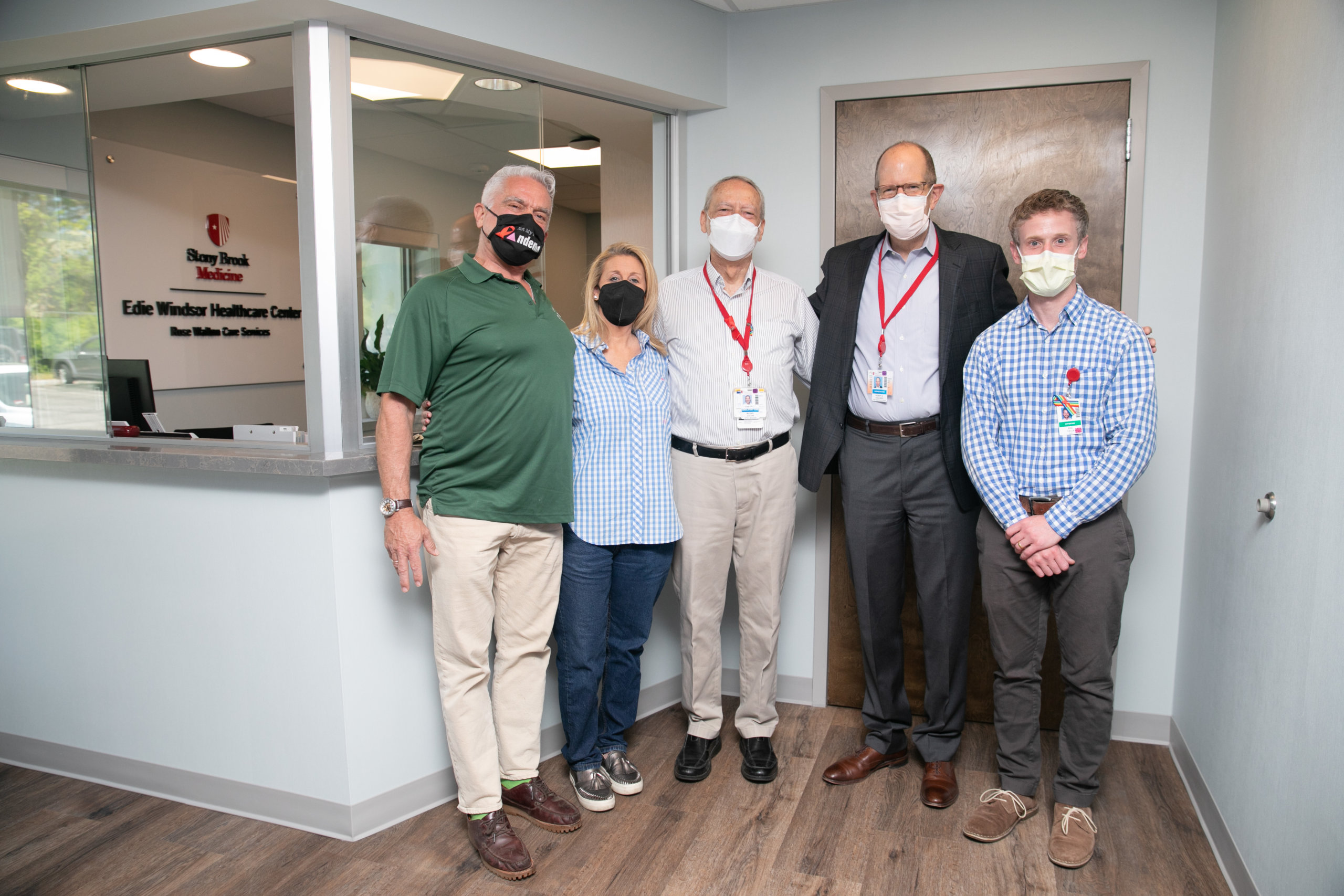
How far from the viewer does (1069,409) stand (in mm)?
2299

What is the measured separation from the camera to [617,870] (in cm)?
227

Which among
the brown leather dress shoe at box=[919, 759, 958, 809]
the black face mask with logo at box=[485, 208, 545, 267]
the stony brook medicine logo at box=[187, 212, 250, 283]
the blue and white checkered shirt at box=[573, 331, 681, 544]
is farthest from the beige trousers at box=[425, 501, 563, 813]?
the stony brook medicine logo at box=[187, 212, 250, 283]

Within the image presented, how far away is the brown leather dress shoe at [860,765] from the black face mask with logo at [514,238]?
1801 millimetres

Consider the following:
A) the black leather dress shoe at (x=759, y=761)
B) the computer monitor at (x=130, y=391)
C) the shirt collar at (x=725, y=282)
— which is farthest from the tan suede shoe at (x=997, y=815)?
the computer monitor at (x=130, y=391)

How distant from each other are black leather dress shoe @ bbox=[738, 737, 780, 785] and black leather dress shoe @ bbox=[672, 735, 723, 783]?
4.4 inches

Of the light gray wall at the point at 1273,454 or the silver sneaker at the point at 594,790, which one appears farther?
the silver sneaker at the point at 594,790

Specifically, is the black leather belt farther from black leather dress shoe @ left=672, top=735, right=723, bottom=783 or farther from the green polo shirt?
black leather dress shoe @ left=672, top=735, right=723, bottom=783

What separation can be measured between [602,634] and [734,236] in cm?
127

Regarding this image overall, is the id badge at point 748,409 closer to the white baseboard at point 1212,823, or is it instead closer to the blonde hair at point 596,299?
the blonde hair at point 596,299

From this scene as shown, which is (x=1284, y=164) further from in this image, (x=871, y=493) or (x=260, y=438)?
(x=260, y=438)

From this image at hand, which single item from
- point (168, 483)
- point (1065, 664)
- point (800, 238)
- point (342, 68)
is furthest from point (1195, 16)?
point (168, 483)

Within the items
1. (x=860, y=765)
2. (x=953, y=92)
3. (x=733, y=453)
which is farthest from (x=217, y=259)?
(x=860, y=765)

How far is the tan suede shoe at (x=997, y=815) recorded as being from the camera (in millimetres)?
2381

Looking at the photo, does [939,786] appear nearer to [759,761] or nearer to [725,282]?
[759,761]
